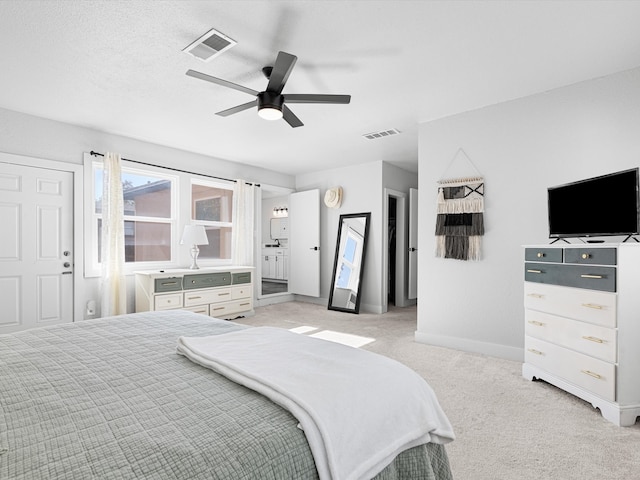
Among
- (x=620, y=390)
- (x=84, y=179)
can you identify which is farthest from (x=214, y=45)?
(x=620, y=390)

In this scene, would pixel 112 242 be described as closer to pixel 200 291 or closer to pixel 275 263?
pixel 200 291

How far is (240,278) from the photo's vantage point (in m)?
5.24

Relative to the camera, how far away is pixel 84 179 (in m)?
4.05

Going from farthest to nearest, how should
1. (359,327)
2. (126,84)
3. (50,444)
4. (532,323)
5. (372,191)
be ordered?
(372,191)
(359,327)
(126,84)
(532,323)
(50,444)

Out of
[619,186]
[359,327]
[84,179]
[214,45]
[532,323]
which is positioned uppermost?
[214,45]

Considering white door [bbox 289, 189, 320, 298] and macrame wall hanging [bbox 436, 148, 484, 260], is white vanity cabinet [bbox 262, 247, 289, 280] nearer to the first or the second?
white door [bbox 289, 189, 320, 298]

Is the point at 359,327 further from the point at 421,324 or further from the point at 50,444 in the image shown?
the point at 50,444

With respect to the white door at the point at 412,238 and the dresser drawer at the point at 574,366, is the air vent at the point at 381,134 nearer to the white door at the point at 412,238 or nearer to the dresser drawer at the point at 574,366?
the white door at the point at 412,238

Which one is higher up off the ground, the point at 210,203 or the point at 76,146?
the point at 76,146


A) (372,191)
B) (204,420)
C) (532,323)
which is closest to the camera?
(204,420)

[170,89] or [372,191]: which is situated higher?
[170,89]

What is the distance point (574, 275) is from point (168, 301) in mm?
4300

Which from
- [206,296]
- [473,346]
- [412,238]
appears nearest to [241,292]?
[206,296]

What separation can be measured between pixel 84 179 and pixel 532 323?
501 cm
